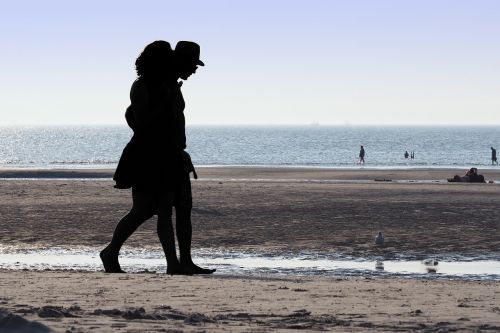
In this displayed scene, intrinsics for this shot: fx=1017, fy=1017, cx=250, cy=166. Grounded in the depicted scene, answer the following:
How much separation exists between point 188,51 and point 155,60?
0.33m

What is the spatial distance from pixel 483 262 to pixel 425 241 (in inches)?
111

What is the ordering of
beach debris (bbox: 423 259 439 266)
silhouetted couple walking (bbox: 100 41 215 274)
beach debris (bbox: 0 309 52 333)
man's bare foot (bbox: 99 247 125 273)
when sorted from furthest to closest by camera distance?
beach debris (bbox: 423 259 439 266), man's bare foot (bbox: 99 247 125 273), silhouetted couple walking (bbox: 100 41 215 274), beach debris (bbox: 0 309 52 333)

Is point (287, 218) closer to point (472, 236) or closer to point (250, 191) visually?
point (472, 236)

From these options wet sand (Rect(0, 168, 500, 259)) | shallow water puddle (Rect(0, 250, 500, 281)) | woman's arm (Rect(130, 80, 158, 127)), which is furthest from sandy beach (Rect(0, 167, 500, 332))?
woman's arm (Rect(130, 80, 158, 127))

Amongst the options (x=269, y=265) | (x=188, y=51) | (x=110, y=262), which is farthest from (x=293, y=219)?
(x=188, y=51)

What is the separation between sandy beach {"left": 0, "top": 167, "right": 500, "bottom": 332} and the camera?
6.78 m

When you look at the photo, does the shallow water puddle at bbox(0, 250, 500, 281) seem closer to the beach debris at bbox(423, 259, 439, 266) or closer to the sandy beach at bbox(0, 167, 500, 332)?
the beach debris at bbox(423, 259, 439, 266)

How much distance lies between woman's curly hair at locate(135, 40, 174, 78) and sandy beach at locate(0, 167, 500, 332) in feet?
6.35

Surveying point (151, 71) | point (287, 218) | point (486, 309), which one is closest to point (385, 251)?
point (287, 218)

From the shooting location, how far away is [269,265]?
14.5 meters

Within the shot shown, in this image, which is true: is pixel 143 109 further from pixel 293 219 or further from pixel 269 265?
pixel 293 219

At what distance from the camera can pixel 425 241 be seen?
17.8 metres

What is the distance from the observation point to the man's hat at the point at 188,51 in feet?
31.9

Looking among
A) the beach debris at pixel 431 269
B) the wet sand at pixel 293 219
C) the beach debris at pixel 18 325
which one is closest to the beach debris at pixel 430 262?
the beach debris at pixel 431 269
